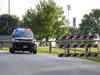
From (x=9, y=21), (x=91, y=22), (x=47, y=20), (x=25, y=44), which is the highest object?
(x=9, y=21)

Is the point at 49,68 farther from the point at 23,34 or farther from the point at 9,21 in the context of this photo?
the point at 9,21

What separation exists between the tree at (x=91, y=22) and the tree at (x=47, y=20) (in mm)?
35597

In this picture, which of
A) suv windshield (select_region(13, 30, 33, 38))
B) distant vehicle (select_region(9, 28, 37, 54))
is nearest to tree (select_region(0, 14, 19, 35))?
suv windshield (select_region(13, 30, 33, 38))

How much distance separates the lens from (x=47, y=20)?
46625 mm

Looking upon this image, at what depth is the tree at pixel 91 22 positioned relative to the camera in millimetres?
84812

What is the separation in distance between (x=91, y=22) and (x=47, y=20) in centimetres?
4381

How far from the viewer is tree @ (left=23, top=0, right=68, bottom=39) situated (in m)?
46.5

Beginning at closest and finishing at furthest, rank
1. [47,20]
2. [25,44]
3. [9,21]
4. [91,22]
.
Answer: [25,44], [47,20], [91,22], [9,21]

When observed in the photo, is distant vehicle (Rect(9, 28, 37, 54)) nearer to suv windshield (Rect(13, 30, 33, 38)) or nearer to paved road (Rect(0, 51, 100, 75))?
suv windshield (Rect(13, 30, 33, 38))

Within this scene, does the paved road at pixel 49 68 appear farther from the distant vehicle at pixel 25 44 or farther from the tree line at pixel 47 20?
the tree line at pixel 47 20

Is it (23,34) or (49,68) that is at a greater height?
(23,34)

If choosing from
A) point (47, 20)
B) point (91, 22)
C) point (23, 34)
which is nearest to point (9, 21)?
point (91, 22)

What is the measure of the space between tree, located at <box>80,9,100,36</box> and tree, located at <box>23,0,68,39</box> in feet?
117

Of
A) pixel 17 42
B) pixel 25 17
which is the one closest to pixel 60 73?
pixel 17 42
